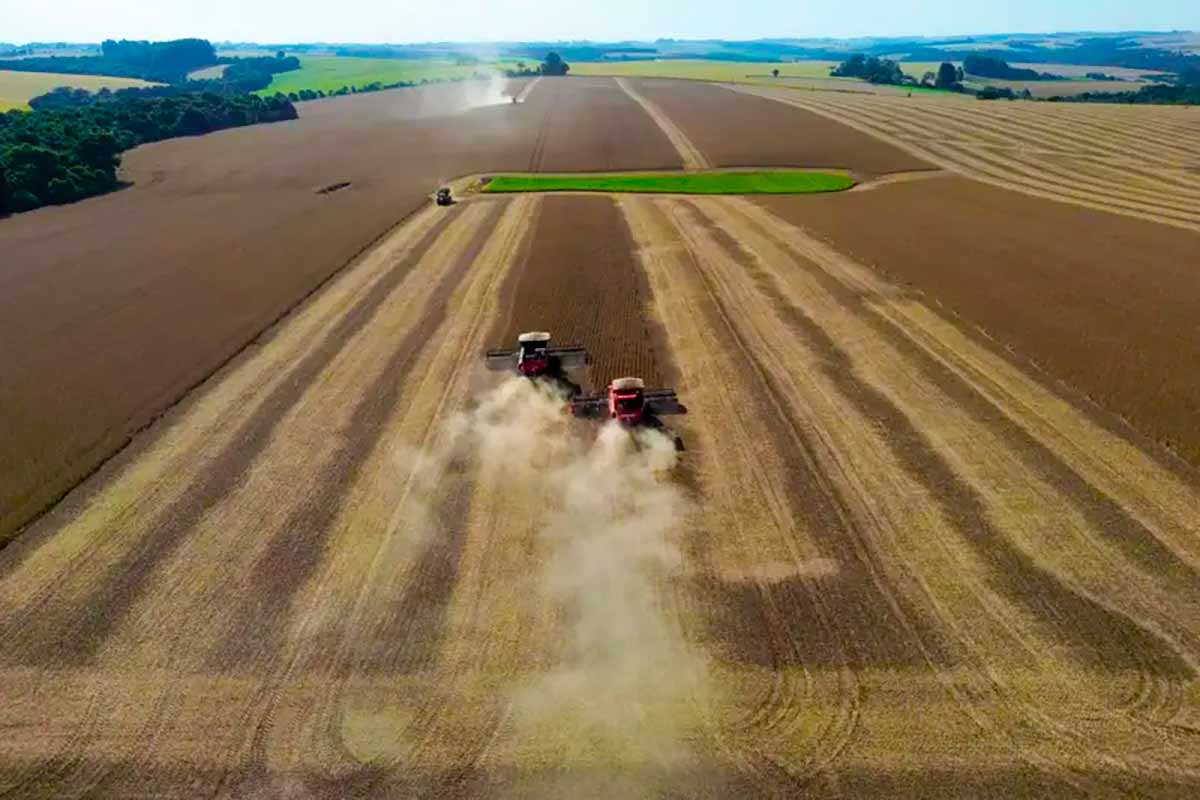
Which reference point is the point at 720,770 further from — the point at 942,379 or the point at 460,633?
the point at 942,379

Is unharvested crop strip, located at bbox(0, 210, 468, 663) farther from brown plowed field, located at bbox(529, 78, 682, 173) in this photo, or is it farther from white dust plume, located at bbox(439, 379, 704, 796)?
brown plowed field, located at bbox(529, 78, 682, 173)

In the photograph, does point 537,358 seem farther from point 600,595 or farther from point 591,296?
point 600,595

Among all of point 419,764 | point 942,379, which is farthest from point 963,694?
point 942,379

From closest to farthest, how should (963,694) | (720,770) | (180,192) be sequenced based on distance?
(720,770)
(963,694)
(180,192)

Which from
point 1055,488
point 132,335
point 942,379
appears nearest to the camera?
point 1055,488

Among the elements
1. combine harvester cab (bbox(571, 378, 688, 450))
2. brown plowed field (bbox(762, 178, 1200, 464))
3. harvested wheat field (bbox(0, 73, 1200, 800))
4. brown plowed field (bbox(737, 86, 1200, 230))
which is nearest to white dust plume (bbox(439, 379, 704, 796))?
harvested wheat field (bbox(0, 73, 1200, 800))

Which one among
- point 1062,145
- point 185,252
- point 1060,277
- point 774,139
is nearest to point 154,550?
point 185,252

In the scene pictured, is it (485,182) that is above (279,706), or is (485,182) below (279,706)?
below

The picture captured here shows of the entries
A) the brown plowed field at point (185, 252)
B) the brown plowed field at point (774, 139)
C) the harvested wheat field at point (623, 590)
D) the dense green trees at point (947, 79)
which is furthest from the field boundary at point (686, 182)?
the dense green trees at point (947, 79)
